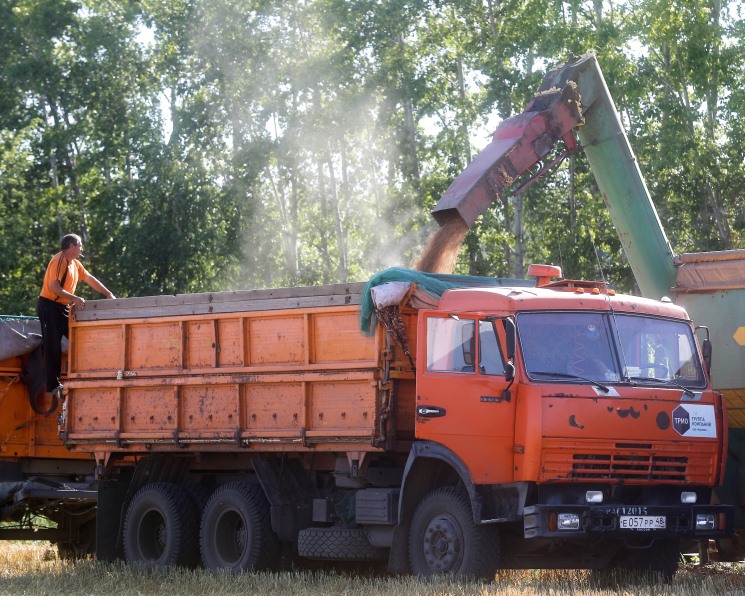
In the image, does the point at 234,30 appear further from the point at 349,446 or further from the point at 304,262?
the point at 349,446

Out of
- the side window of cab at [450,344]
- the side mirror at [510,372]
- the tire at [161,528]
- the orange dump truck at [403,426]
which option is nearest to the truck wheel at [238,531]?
the orange dump truck at [403,426]

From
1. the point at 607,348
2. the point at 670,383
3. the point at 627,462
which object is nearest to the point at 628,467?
the point at 627,462

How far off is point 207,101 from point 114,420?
2299 cm

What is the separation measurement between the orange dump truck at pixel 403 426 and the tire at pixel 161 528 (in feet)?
0.08

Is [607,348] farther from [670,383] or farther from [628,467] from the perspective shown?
[628,467]

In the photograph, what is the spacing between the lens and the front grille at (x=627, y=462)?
10133 mm

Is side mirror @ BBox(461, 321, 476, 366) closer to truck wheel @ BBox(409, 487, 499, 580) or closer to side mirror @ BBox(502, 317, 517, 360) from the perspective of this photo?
side mirror @ BBox(502, 317, 517, 360)

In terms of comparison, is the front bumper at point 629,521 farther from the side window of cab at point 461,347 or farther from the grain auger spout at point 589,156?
the grain auger spout at point 589,156

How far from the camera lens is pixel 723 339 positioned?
1305 cm

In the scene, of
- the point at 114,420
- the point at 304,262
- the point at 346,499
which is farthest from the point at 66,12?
the point at 346,499

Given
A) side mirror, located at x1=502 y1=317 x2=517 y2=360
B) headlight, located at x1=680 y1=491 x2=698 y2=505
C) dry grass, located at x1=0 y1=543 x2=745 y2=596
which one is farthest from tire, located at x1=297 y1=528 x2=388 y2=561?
headlight, located at x1=680 y1=491 x2=698 y2=505

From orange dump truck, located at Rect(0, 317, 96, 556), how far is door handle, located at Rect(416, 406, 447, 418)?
5372mm

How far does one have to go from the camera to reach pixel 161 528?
14.1 m

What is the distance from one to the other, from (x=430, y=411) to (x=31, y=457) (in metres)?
6.40
